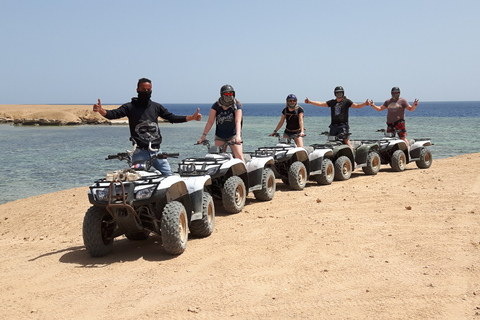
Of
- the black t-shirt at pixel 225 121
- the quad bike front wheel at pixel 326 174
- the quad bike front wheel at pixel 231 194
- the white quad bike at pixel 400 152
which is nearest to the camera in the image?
the quad bike front wheel at pixel 231 194

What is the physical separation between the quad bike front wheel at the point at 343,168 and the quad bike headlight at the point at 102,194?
816 centimetres

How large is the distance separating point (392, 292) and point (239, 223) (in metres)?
3.85

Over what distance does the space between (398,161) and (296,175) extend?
478cm

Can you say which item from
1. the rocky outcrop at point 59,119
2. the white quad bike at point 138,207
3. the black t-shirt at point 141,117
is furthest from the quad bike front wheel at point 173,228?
the rocky outcrop at point 59,119

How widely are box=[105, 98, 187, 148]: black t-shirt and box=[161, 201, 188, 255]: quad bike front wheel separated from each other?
3.32ft

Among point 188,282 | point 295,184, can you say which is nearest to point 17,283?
point 188,282

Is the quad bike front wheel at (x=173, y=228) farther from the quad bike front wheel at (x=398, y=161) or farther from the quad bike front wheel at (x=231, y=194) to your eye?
the quad bike front wheel at (x=398, y=161)

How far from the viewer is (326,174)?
13.4 m

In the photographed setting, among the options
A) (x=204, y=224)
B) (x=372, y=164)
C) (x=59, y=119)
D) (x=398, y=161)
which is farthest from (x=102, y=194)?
(x=59, y=119)

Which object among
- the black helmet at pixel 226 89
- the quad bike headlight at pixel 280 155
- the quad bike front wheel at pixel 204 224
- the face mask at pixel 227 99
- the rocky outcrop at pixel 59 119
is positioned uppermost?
the black helmet at pixel 226 89

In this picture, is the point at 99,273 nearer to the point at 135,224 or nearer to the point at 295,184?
the point at 135,224

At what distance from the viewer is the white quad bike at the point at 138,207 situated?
271 inches

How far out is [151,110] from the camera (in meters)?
7.81

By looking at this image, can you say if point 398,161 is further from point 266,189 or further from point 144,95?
point 144,95
